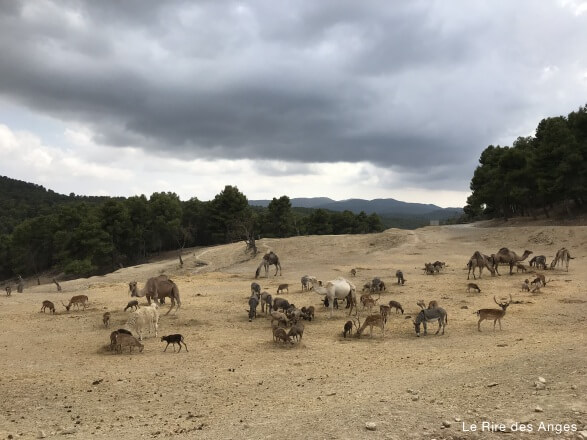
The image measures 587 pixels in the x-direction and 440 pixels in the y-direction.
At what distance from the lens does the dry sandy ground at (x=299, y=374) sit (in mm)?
7445

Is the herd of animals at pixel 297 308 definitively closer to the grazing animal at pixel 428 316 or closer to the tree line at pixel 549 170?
the grazing animal at pixel 428 316

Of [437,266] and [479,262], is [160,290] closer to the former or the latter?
[479,262]

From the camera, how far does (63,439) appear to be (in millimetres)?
7645

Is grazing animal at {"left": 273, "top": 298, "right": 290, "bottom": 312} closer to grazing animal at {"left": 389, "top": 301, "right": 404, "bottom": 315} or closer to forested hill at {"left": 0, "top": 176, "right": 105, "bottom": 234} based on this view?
grazing animal at {"left": 389, "top": 301, "right": 404, "bottom": 315}

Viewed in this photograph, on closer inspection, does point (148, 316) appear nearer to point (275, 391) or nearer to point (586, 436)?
point (275, 391)

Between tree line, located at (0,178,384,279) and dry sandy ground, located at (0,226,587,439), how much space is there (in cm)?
3650

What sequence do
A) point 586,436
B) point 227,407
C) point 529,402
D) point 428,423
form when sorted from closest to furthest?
point 586,436, point 428,423, point 529,402, point 227,407

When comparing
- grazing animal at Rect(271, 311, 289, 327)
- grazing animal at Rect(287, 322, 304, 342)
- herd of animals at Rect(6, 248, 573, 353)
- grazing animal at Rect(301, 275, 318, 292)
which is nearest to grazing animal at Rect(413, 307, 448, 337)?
herd of animals at Rect(6, 248, 573, 353)

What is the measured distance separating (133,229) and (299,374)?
62.1m

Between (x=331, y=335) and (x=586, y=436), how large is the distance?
10038 mm

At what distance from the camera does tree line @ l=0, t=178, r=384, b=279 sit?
204 ft

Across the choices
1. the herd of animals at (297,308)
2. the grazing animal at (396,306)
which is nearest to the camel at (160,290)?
the herd of animals at (297,308)

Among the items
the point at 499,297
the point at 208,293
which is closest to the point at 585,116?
the point at 499,297

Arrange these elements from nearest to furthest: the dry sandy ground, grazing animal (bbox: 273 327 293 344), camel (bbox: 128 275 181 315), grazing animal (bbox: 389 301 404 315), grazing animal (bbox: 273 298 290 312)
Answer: the dry sandy ground < grazing animal (bbox: 273 327 293 344) < grazing animal (bbox: 389 301 404 315) < grazing animal (bbox: 273 298 290 312) < camel (bbox: 128 275 181 315)
